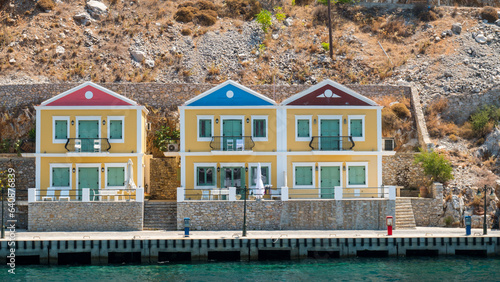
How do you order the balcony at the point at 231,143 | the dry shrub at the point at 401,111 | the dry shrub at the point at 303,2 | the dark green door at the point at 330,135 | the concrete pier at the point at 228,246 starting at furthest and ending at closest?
the dry shrub at the point at 303,2 < the dry shrub at the point at 401,111 < the dark green door at the point at 330,135 < the balcony at the point at 231,143 < the concrete pier at the point at 228,246

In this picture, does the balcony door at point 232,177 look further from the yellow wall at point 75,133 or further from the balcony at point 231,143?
the yellow wall at point 75,133

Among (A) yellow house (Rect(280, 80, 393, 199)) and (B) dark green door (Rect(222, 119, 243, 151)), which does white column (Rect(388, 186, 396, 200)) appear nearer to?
(A) yellow house (Rect(280, 80, 393, 199))

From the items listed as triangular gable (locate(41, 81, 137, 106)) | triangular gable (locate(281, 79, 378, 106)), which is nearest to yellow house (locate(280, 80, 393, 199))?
triangular gable (locate(281, 79, 378, 106))

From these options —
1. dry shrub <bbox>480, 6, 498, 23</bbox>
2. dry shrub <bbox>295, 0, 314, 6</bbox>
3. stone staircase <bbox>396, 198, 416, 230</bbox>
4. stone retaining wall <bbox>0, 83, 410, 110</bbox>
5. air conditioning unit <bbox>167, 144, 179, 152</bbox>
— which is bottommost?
stone staircase <bbox>396, 198, 416, 230</bbox>

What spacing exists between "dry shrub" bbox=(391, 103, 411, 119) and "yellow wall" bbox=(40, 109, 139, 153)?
64.3 feet

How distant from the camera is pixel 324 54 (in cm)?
6169

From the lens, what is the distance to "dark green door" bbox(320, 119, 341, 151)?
137 feet

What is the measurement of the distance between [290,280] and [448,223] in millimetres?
16308

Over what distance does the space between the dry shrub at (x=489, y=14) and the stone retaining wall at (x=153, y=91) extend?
1690cm

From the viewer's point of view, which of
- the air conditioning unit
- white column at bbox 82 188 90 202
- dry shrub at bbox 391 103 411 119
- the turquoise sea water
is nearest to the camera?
the turquoise sea water

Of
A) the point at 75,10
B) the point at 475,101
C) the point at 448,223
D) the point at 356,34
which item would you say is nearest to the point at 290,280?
the point at 448,223

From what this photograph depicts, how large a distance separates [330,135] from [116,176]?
13231mm

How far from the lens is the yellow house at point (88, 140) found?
41469 mm

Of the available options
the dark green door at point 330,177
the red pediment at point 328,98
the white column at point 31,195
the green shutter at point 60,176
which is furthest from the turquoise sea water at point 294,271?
the red pediment at point 328,98
